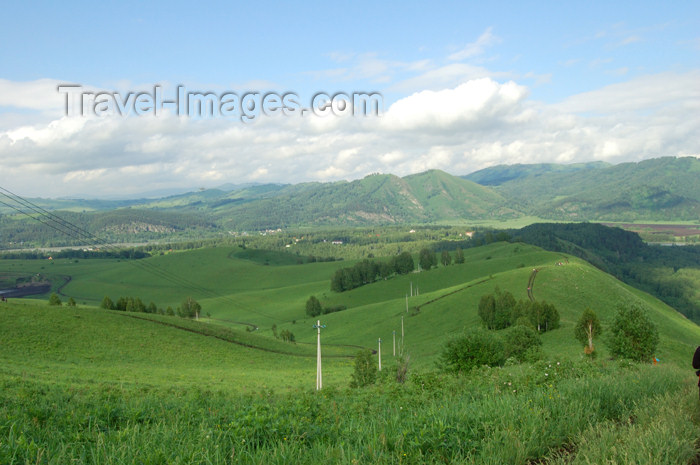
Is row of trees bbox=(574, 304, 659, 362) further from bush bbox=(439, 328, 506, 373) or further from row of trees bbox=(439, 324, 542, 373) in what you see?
bush bbox=(439, 328, 506, 373)

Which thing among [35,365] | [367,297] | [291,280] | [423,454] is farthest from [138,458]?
[291,280]

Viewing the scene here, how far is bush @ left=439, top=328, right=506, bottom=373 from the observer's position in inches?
1543

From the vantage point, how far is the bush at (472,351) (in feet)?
129

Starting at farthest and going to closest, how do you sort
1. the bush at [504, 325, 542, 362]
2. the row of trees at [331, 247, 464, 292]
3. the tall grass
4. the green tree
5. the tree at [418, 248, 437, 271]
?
the tree at [418, 248, 437, 271] < the row of trees at [331, 247, 464, 292] < the bush at [504, 325, 542, 362] < the green tree < the tall grass

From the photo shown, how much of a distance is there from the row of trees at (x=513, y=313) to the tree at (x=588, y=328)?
9.84 metres

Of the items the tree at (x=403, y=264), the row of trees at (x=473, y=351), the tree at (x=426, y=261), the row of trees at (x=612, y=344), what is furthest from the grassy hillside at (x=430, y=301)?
the tree at (x=426, y=261)

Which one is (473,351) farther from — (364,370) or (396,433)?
(396,433)

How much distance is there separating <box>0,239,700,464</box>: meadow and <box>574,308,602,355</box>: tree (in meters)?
1.65

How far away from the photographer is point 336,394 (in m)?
15.9

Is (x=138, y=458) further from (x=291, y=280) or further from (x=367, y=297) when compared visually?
(x=291, y=280)

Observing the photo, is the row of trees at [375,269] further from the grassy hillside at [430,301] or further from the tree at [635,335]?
the tree at [635,335]

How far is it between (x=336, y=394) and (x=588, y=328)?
143 feet

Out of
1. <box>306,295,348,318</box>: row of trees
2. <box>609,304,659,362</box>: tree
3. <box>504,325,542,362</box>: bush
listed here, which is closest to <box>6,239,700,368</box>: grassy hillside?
<box>609,304,659,362</box>: tree

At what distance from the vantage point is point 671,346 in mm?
50312
